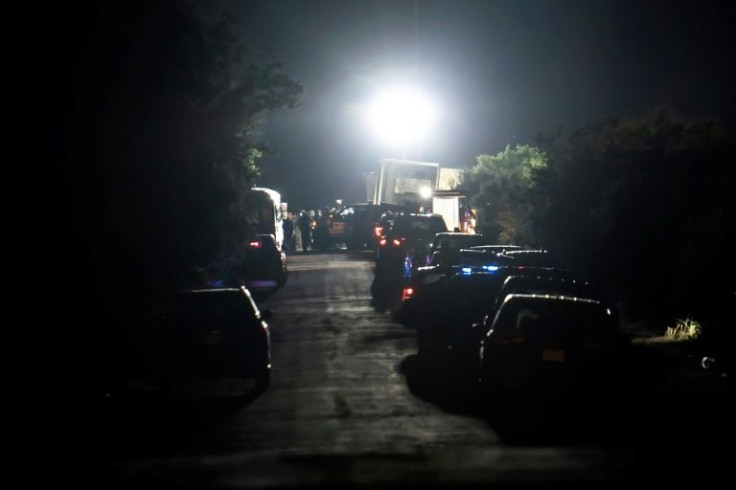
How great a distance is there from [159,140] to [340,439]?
28.4 ft

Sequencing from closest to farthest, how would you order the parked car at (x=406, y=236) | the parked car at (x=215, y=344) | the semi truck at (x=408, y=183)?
the parked car at (x=215, y=344) < the parked car at (x=406, y=236) < the semi truck at (x=408, y=183)

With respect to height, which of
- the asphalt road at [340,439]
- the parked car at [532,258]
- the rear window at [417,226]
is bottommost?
the asphalt road at [340,439]

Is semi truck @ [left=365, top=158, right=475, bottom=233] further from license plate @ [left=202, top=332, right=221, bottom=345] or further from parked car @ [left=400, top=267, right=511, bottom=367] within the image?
license plate @ [left=202, top=332, right=221, bottom=345]

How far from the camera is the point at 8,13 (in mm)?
18250

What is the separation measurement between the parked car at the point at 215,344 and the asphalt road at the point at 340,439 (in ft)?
1.31

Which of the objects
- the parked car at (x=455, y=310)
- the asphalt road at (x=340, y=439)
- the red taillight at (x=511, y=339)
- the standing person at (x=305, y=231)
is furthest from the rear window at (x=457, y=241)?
the standing person at (x=305, y=231)

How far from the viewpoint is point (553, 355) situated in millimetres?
15672

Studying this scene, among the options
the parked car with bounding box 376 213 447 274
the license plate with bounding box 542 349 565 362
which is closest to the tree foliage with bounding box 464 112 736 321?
the parked car with bounding box 376 213 447 274

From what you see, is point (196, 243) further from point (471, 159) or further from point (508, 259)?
point (471, 159)

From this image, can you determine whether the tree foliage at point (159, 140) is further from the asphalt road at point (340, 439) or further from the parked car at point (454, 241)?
the parked car at point (454, 241)

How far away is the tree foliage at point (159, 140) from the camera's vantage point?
19.9 meters

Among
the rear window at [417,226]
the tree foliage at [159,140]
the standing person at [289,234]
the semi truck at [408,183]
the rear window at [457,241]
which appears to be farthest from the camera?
the semi truck at [408,183]

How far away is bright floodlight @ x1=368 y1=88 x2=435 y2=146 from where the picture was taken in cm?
7175

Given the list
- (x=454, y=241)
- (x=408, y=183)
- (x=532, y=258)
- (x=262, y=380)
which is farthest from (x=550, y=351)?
(x=408, y=183)
